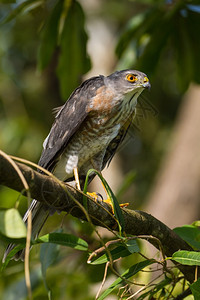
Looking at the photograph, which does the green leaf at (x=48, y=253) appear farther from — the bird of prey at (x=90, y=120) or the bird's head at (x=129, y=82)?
the bird's head at (x=129, y=82)

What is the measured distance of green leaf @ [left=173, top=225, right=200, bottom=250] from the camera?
234cm

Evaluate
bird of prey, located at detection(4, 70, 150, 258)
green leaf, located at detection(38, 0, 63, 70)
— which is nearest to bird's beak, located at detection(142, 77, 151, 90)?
bird of prey, located at detection(4, 70, 150, 258)

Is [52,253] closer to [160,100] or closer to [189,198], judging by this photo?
[189,198]

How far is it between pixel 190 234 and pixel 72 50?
5.57ft

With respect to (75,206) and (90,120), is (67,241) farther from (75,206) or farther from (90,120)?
(90,120)

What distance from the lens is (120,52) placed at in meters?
3.76

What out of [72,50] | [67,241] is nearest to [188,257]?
[67,241]

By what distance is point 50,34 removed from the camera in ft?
10.9

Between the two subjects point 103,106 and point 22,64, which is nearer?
point 103,106

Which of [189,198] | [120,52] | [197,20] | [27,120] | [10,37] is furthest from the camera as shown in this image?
[10,37]

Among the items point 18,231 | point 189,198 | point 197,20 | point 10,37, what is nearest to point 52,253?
point 18,231

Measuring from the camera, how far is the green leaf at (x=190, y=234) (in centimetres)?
234

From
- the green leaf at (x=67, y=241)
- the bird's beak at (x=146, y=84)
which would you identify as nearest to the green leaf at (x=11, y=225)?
the green leaf at (x=67, y=241)

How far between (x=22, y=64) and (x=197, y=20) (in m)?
6.11
